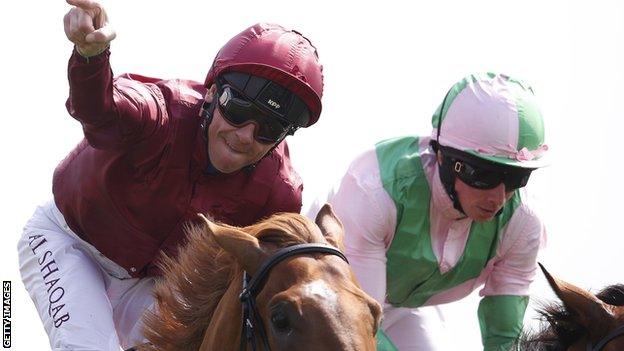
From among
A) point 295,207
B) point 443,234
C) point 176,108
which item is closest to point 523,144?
point 443,234

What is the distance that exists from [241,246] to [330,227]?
498 millimetres

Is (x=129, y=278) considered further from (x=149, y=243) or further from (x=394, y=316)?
(x=394, y=316)

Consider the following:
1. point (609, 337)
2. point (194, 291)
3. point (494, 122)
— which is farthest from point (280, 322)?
point (494, 122)

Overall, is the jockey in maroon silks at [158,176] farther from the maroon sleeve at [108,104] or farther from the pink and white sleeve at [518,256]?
the pink and white sleeve at [518,256]

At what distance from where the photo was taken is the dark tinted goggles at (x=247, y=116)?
6.24 meters

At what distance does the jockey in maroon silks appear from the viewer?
6219 millimetres

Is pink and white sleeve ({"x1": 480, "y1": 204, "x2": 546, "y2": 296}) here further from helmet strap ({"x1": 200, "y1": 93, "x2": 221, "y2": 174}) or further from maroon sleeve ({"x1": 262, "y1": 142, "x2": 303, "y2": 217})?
helmet strap ({"x1": 200, "y1": 93, "x2": 221, "y2": 174})

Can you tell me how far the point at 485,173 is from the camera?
6.95 m

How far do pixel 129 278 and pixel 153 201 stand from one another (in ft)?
1.44

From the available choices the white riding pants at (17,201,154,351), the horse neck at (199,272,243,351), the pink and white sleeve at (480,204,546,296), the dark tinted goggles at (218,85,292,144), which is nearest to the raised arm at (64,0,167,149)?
the dark tinted goggles at (218,85,292,144)

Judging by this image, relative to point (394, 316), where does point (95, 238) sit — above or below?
above

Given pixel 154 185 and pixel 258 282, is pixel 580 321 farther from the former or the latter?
pixel 154 185

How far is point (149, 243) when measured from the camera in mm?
6438

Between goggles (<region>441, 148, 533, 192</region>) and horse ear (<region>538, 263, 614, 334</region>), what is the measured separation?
0.69 metres
